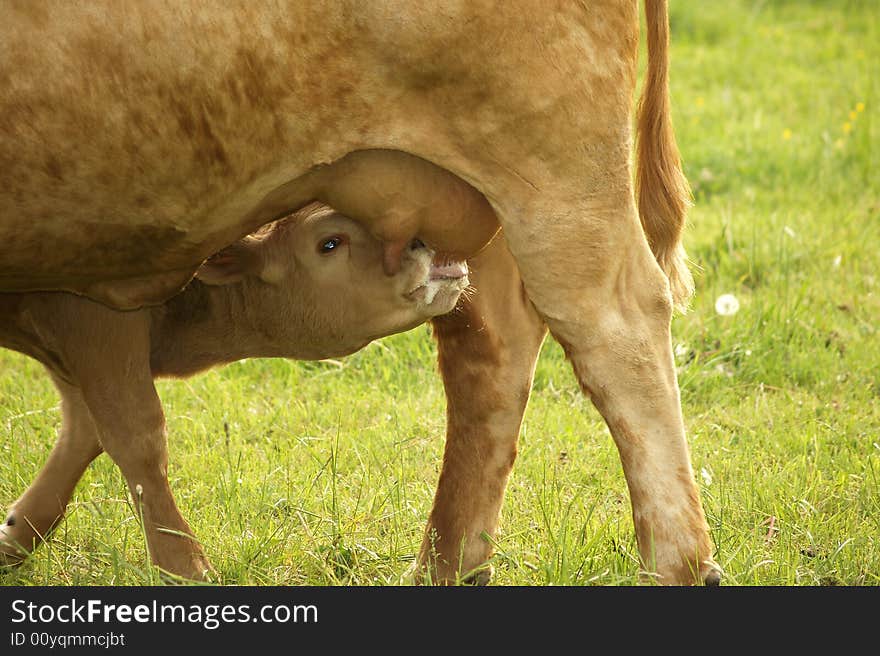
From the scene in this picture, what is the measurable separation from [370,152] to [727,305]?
320 centimetres

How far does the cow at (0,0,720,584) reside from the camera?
3258 millimetres

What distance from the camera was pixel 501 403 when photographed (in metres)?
4.27

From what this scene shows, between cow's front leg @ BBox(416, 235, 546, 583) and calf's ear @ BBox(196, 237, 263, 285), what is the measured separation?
0.66 m

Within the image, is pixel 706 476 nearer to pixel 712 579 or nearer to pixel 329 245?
pixel 712 579

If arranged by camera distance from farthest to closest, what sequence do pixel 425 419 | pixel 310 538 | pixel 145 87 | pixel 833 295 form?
pixel 833 295 < pixel 425 419 < pixel 310 538 < pixel 145 87

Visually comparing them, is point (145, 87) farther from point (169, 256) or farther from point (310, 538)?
point (310, 538)

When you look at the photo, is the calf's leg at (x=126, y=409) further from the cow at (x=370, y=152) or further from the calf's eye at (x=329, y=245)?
the calf's eye at (x=329, y=245)

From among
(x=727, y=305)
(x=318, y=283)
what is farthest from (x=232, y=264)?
(x=727, y=305)

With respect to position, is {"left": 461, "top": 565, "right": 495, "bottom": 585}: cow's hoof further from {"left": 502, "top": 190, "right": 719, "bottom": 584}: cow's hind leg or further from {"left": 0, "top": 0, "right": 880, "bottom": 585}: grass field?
{"left": 502, "top": 190, "right": 719, "bottom": 584}: cow's hind leg

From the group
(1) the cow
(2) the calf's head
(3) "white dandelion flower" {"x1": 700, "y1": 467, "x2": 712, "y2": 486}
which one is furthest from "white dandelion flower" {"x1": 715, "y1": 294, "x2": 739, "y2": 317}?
(1) the cow

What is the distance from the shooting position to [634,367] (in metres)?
3.64

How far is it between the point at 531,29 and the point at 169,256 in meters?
1.11

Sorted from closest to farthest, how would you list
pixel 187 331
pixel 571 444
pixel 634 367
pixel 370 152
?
1. pixel 370 152
2. pixel 634 367
3. pixel 187 331
4. pixel 571 444

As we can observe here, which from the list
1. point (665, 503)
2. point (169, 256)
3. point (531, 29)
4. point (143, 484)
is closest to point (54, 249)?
point (169, 256)
